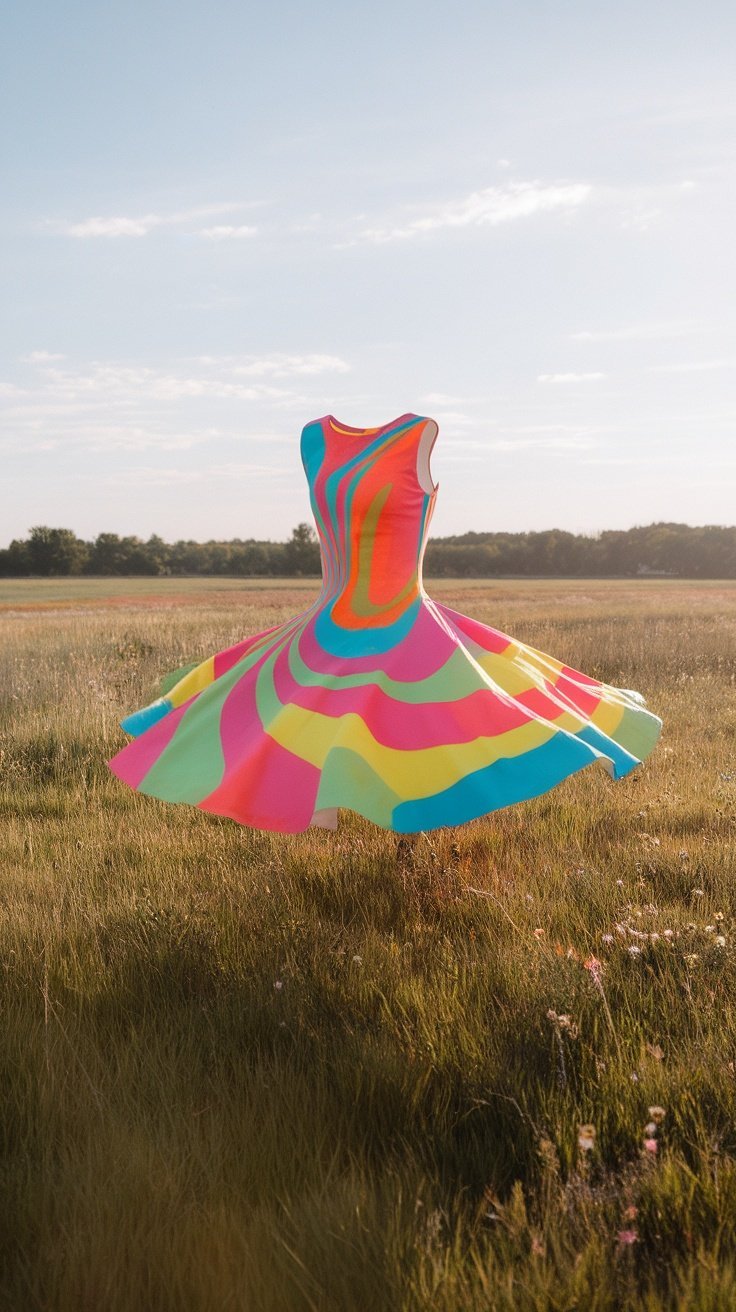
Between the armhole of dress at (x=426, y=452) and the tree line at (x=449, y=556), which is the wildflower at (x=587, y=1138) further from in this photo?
the tree line at (x=449, y=556)

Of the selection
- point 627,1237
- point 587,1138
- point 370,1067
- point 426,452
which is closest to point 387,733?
point 370,1067

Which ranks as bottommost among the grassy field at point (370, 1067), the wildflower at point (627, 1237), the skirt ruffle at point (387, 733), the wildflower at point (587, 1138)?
the grassy field at point (370, 1067)

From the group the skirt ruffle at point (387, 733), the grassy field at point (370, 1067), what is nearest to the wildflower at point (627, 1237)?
the grassy field at point (370, 1067)

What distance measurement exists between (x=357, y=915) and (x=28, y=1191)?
187 cm

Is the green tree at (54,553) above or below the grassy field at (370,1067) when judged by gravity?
above

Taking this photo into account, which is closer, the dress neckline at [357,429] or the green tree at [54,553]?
the dress neckline at [357,429]

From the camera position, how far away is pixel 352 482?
4.03 m

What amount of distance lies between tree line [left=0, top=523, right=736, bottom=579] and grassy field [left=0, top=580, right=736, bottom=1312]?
277 ft

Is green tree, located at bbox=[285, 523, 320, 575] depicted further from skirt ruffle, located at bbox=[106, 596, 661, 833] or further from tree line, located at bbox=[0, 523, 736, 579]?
skirt ruffle, located at bbox=[106, 596, 661, 833]

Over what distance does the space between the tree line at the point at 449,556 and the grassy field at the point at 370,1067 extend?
277 ft

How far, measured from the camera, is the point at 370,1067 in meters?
2.58

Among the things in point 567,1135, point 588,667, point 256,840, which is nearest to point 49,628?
point 588,667

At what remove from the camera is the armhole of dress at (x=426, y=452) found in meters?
3.94

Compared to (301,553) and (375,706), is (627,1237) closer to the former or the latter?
(375,706)
